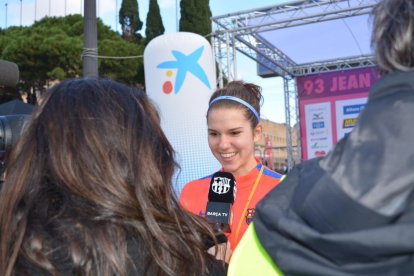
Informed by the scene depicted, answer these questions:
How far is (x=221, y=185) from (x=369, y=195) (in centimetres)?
136

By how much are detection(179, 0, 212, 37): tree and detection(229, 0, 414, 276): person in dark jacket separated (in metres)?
19.4

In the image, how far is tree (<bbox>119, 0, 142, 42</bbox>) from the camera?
2189cm

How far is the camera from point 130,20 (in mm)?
22500

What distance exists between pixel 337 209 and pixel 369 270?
0.28ft

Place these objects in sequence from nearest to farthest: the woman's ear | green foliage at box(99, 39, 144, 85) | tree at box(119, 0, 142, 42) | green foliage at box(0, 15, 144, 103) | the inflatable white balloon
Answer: the woman's ear, the inflatable white balloon, green foliage at box(0, 15, 144, 103), green foliage at box(99, 39, 144, 85), tree at box(119, 0, 142, 42)

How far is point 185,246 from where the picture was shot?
3.29 feet

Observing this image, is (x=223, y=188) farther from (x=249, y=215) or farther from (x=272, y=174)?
(x=272, y=174)

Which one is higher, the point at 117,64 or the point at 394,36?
the point at 117,64

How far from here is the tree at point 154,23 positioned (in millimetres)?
20797

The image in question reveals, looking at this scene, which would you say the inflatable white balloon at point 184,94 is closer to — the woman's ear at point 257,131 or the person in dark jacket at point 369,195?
the woman's ear at point 257,131

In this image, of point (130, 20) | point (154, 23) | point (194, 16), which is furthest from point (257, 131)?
point (130, 20)

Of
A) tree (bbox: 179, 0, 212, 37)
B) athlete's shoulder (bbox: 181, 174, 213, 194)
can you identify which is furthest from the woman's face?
tree (bbox: 179, 0, 212, 37)

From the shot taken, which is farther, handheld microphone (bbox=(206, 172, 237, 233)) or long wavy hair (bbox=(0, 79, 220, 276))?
handheld microphone (bbox=(206, 172, 237, 233))

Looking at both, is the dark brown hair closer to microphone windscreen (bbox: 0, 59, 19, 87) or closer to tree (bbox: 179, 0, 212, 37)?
microphone windscreen (bbox: 0, 59, 19, 87)
